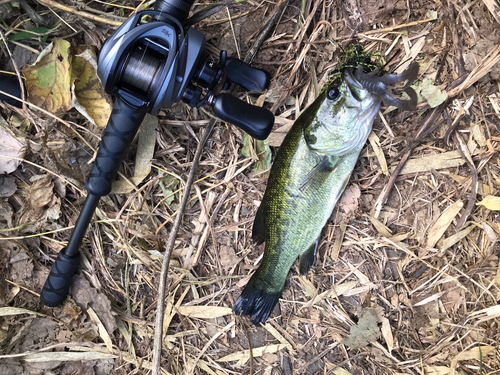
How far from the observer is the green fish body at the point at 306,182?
1870 millimetres

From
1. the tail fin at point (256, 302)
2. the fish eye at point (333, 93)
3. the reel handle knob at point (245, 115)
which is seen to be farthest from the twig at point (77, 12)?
the tail fin at point (256, 302)

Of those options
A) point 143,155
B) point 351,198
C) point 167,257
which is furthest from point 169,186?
point 351,198

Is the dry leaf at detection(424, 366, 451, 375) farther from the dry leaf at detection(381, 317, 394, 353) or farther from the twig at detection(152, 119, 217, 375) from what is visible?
the twig at detection(152, 119, 217, 375)

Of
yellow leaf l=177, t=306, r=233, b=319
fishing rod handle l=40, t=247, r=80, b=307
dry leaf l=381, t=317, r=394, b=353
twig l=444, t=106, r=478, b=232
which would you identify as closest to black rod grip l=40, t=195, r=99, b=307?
fishing rod handle l=40, t=247, r=80, b=307

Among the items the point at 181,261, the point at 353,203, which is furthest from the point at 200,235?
the point at 353,203

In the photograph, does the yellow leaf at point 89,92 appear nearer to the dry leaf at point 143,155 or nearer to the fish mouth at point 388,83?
the dry leaf at point 143,155

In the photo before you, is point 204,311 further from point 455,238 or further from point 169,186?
Result: point 455,238

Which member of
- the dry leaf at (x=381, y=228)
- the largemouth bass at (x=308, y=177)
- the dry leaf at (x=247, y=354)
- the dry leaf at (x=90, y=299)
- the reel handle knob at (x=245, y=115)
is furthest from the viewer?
the dry leaf at (x=90, y=299)

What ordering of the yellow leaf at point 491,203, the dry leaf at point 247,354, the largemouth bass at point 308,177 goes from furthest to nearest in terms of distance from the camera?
1. the dry leaf at point 247,354
2. the yellow leaf at point 491,203
3. the largemouth bass at point 308,177

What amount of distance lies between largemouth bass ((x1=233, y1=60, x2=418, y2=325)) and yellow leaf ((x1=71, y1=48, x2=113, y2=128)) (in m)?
1.28

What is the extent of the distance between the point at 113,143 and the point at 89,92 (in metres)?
0.59

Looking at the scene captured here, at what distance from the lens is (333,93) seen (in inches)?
72.6

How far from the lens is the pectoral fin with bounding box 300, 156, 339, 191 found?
2.01 meters

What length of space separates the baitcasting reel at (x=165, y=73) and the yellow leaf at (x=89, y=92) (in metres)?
0.42
